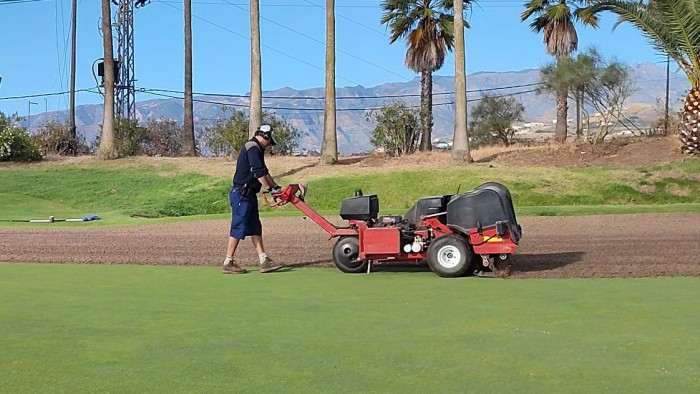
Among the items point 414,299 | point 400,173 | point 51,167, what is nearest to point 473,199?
point 414,299

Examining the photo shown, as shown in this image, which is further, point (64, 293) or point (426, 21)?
point (426, 21)

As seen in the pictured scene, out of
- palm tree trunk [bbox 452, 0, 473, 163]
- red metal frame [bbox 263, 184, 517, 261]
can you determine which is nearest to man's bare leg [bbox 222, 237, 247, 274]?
red metal frame [bbox 263, 184, 517, 261]

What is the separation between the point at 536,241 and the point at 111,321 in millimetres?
8604

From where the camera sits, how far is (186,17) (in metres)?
39.8

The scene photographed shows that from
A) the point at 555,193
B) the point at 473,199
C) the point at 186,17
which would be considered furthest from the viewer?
the point at 186,17

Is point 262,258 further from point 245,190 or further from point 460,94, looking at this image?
point 460,94

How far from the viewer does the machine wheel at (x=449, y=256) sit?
31.1 feet

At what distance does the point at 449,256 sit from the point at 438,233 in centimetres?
39

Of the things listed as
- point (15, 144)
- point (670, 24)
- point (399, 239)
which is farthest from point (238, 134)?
point (399, 239)

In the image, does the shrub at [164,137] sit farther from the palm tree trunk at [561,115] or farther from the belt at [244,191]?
the belt at [244,191]

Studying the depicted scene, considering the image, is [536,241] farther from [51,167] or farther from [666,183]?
[51,167]

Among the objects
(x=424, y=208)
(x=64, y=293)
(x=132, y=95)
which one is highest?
(x=132, y=95)

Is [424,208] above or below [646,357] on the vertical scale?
above

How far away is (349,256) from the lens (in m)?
10.2
